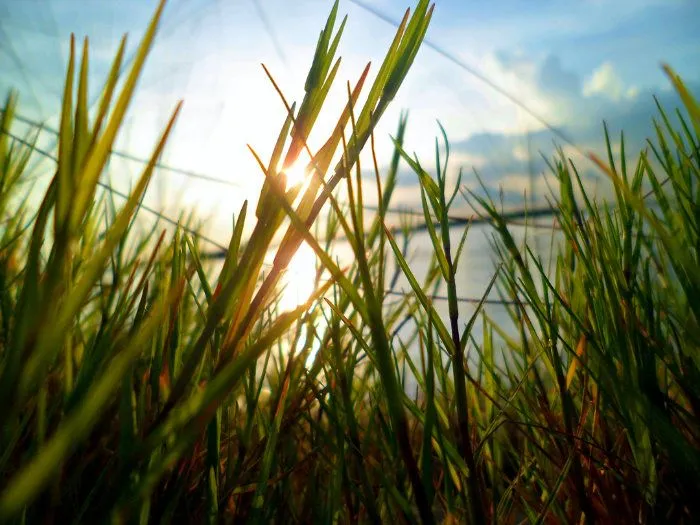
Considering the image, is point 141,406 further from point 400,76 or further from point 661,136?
point 661,136

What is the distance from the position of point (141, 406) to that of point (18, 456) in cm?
21

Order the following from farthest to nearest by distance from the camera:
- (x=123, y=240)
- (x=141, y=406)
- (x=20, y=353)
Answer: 1. (x=123, y=240)
2. (x=141, y=406)
3. (x=20, y=353)

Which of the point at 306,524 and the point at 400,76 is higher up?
the point at 400,76

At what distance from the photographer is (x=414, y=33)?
167 mm

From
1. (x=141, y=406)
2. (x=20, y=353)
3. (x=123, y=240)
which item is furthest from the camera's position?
(x=123, y=240)

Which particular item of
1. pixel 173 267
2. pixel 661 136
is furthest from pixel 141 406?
pixel 661 136

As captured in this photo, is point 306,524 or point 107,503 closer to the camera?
point 107,503

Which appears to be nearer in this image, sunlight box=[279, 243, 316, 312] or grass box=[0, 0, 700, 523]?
grass box=[0, 0, 700, 523]

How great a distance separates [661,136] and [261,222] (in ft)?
0.82

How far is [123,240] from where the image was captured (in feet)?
1.18

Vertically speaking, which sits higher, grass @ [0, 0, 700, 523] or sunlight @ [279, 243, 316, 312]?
sunlight @ [279, 243, 316, 312]

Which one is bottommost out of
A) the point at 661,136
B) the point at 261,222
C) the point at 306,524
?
the point at 306,524

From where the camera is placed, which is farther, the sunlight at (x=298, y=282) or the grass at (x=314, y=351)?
the sunlight at (x=298, y=282)

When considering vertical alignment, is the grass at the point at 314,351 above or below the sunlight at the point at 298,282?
below
